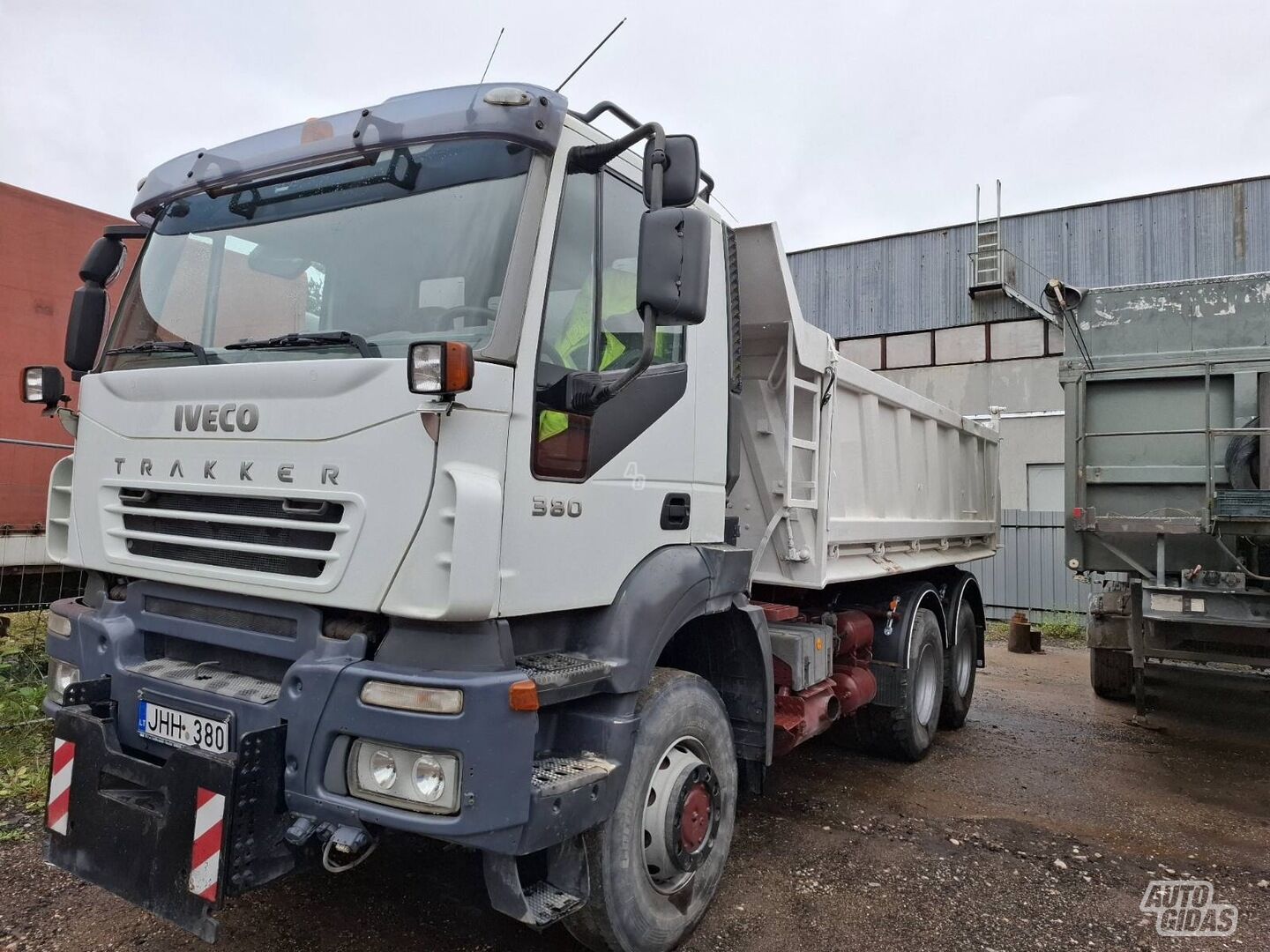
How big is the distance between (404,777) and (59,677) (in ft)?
5.60

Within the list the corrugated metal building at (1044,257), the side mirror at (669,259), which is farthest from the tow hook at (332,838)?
the corrugated metal building at (1044,257)

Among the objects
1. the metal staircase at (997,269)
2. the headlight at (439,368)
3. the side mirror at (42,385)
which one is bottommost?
the headlight at (439,368)

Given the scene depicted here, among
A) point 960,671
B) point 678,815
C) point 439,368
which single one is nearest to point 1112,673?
point 960,671

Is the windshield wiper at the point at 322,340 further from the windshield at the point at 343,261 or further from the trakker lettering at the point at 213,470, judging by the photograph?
the trakker lettering at the point at 213,470

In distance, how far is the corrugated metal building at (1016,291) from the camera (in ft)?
51.0

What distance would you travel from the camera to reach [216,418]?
8.88 feet

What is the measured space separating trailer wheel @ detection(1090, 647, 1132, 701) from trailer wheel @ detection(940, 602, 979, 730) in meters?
1.40

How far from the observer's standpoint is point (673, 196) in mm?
2645

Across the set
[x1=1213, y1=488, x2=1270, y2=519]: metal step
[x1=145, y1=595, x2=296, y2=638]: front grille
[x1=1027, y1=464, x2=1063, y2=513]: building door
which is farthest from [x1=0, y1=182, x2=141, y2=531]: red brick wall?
[x1=1027, y1=464, x2=1063, y2=513]: building door

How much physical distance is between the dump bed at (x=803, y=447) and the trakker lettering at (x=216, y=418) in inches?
77.8

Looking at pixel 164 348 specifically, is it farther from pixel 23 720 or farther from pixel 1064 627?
pixel 1064 627

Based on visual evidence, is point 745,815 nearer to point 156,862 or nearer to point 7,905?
point 156,862

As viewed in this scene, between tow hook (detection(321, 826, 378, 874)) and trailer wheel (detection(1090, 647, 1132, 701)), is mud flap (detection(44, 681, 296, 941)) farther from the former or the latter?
trailer wheel (detection(1090, 647, 1132, 701))

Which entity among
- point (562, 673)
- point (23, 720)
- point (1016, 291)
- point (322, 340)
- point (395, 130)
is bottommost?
point (23, 720)
